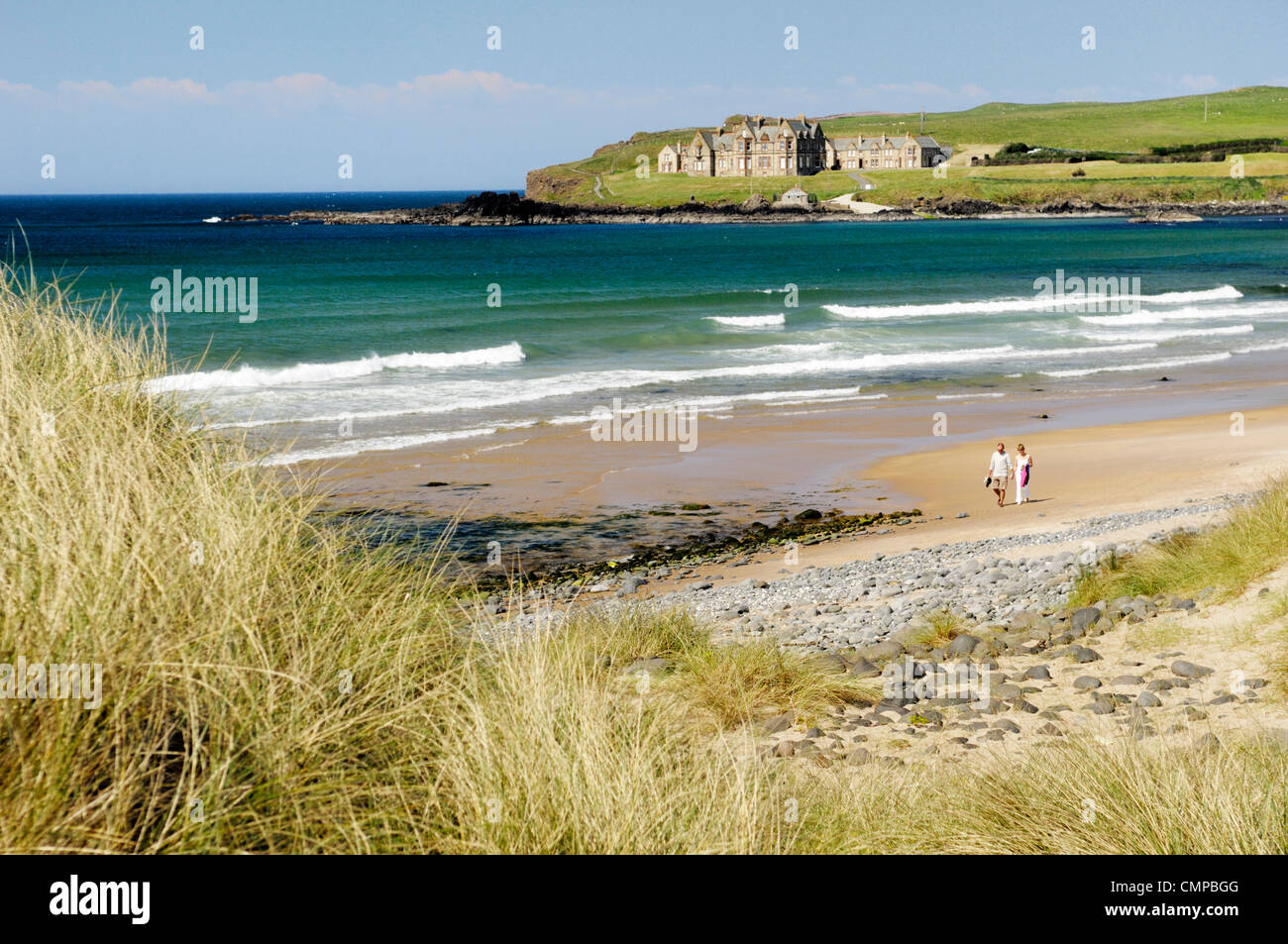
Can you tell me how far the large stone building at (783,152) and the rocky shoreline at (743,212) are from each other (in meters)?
24.6

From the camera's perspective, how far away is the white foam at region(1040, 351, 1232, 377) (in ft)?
96.8

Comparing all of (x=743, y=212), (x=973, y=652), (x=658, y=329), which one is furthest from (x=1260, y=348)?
→ (x=743, y=212)

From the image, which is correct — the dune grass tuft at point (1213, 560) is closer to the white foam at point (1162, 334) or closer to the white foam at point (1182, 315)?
the white foam at point (1162, 334)

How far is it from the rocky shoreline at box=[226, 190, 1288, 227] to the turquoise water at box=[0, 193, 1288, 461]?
179 ft

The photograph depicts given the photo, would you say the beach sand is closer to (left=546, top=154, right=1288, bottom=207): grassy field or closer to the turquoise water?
the turquoise water

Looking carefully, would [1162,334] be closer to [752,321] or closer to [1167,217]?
[752,321]

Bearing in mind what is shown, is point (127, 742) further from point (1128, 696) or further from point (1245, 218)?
point (1245, 218)

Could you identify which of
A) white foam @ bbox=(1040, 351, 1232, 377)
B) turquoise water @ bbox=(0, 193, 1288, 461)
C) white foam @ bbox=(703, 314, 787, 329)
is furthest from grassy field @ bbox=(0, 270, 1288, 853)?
white foam @ bbox=(703, 314, 787, 329)

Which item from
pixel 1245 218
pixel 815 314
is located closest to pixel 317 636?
pixel 815 314

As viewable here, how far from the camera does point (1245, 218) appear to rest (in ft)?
415

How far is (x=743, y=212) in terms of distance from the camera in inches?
5655

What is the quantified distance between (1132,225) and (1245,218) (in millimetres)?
16773

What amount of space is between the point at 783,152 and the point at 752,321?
136 m
